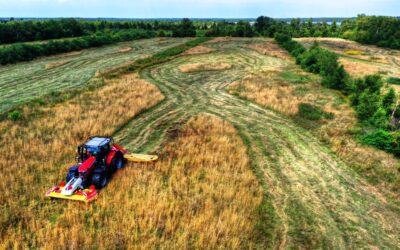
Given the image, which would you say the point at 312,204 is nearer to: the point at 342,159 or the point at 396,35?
the point at 342,159

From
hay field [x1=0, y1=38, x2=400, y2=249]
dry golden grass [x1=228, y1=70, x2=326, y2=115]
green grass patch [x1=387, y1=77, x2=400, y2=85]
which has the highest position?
green grass patch [x1=387, y1=77, x2=400, y2=85]

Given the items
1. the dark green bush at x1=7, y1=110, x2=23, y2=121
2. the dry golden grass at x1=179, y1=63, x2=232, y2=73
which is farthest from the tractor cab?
the dry golden grass at x1=179, y1=63, x2=232, y2=73

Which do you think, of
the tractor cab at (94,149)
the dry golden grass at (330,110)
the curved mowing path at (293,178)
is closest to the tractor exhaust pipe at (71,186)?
the tractor cab at (94,149)

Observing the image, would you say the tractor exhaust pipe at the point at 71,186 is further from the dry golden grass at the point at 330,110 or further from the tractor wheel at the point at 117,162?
the dry golden grass at the point at 330,110

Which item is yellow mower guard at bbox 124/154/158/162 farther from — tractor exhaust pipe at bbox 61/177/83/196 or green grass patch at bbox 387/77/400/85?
green grass patch at bbox 387/77/400/85

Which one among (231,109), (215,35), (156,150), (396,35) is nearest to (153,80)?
(231,109)
